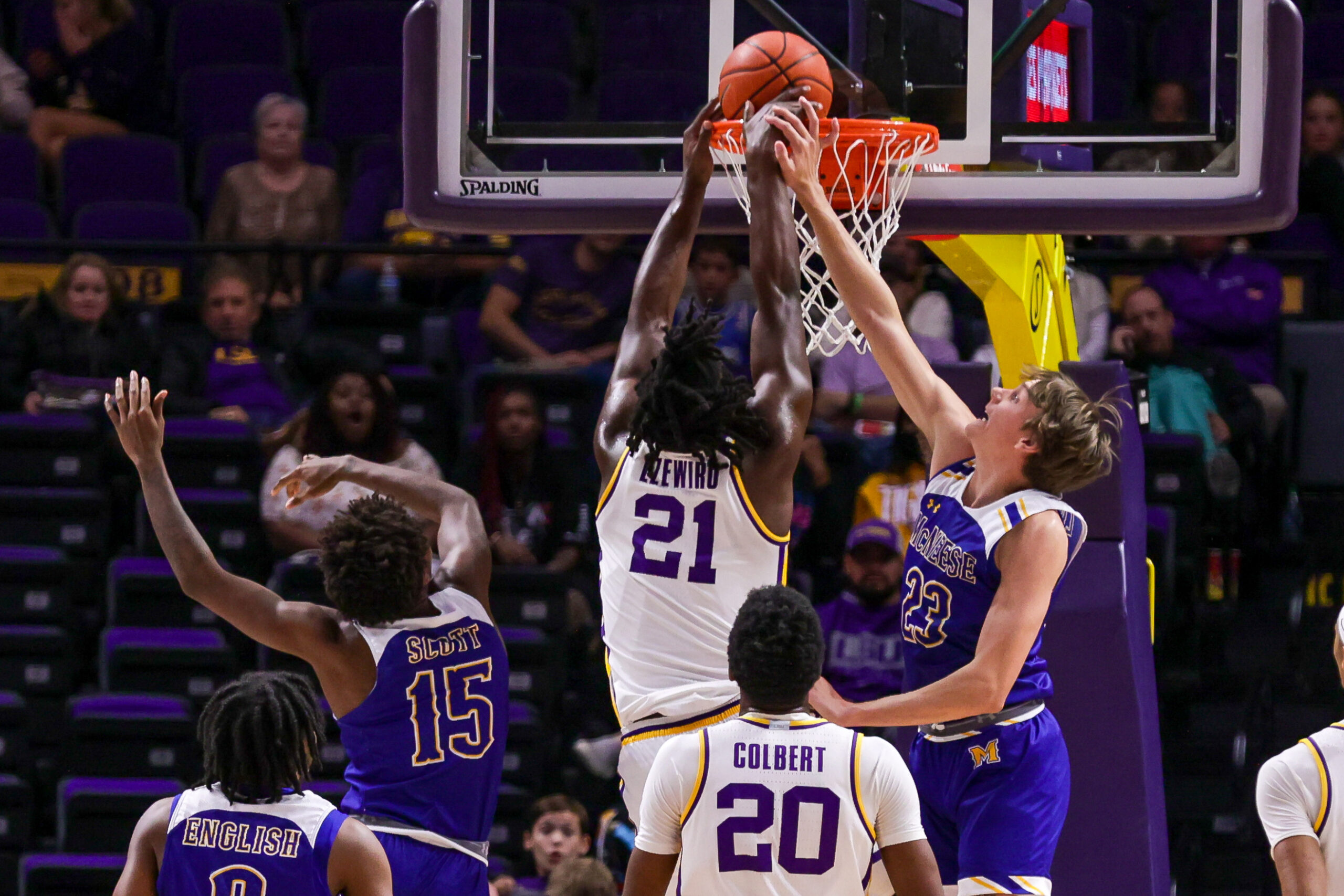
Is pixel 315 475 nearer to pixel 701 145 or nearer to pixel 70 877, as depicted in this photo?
pixel 701 145

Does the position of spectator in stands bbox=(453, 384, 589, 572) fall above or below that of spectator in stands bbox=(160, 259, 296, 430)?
below

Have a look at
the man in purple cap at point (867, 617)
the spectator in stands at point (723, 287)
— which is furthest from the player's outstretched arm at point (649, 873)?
the spectator in stands at point (723, 287)

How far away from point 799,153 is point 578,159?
1281mm

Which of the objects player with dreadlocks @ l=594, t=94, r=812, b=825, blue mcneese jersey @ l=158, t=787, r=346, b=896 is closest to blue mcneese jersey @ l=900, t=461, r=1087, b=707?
player with dreadlocks @ l=594, t=94, r=812, b=825

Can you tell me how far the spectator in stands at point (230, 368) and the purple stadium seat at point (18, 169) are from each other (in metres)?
1.69

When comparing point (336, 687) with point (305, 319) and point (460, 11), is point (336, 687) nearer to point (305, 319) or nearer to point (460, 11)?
point (460, 11)

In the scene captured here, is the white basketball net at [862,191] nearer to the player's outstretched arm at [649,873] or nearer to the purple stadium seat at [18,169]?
the player's outstretched arm at [649,873]

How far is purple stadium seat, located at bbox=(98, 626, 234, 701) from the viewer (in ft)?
26.6

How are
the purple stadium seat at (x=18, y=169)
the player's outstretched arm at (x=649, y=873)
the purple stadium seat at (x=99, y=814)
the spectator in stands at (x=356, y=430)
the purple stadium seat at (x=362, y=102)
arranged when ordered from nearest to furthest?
1. the player's outstretched arm at (x=649, y=873)
2. the purple stadium seat at (x=99, y=814)
3. the spectator in stands at (x=356, y=430)
4. the purple stadium seat at (x=18, y=169)
5. the purple stadium seat at (x=362, y=102)

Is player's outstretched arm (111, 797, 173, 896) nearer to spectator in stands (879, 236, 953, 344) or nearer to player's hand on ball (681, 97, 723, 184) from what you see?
player's hand on ball (681, 97, 723, 184)

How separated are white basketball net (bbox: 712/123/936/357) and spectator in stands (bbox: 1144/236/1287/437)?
3731mm

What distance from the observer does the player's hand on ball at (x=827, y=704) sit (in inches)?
162

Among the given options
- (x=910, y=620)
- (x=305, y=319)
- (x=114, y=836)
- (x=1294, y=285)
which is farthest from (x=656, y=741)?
(x=1294, y=285)

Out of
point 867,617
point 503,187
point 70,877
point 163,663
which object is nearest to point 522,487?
point 867,617
